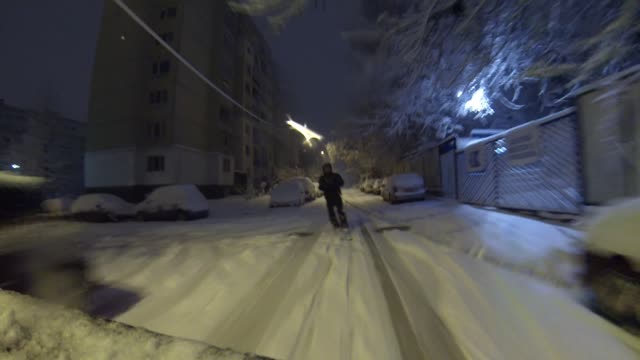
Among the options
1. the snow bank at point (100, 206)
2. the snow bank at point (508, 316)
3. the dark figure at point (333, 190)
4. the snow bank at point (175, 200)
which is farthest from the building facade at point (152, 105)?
the snow bank at point (508, 316)

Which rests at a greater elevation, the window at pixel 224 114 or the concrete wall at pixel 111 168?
the window at pixel 224 114

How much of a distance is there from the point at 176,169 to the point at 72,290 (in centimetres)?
2486

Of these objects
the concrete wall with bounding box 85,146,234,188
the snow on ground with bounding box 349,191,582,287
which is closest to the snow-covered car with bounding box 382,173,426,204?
the snow on ground with bounding box 349,191,582,287

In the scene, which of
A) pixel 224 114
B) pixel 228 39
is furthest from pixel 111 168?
pixel 228 39

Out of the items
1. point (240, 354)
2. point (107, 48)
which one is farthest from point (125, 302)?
point (107, 48)

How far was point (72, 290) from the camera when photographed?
11.2ft

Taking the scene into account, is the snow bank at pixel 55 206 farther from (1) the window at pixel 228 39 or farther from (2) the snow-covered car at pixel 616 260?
(1) the window at pixel 228 39

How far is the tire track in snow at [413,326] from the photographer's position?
233 centimetres

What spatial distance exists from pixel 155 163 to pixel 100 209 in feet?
45.0

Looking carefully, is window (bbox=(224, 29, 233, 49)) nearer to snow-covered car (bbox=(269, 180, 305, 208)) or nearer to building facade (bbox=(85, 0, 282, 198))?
building facade (bbox=(85, 0, 282, 198))

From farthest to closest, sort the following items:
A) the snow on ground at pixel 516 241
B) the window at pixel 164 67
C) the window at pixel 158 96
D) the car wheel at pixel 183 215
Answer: the window at pixel 164 67 → the window at pixel 158 96 → the car wheel at pixel 183 215 → the snow on ground at pixel 516 241

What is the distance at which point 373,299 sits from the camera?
326 cm

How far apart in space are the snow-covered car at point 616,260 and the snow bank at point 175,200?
41.0 ft

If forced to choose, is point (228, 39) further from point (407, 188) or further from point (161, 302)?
point (161, 302)
